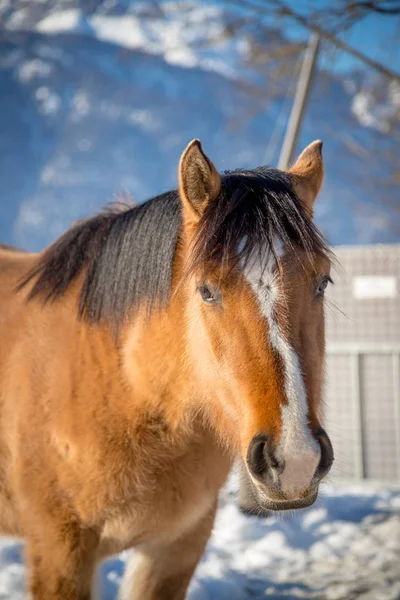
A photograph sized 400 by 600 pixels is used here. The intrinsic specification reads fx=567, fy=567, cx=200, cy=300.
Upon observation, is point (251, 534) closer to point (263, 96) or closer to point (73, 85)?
point (263, 96)

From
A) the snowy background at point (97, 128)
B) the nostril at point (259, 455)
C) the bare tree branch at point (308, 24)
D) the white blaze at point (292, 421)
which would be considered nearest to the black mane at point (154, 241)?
the white blaze at point (292, 421)

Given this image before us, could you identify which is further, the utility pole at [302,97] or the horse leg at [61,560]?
the utility pole at [302,97]

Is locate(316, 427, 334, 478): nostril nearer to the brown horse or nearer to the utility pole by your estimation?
the brown horse

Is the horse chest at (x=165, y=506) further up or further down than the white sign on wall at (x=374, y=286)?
further down

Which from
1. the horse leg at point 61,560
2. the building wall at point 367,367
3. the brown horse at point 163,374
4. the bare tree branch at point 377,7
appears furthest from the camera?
the building wall at point 367,367

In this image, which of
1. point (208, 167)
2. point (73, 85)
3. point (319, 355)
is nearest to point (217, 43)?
point (208, 167)

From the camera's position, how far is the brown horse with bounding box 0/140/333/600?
182 cm

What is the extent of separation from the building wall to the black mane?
179 inches

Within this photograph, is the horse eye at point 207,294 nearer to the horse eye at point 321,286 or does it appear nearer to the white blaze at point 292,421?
the white blaze at point 292,421

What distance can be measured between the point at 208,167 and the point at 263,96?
259 inches

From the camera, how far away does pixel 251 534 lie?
4883 mm

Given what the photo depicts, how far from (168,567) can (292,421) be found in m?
1.53

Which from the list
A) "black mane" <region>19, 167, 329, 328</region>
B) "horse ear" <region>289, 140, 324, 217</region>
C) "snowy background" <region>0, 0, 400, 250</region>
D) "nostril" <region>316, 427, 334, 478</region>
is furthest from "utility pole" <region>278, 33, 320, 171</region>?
"snowy background" <region>0, 0, 400, 250</region>

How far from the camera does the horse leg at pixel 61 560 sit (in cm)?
226
